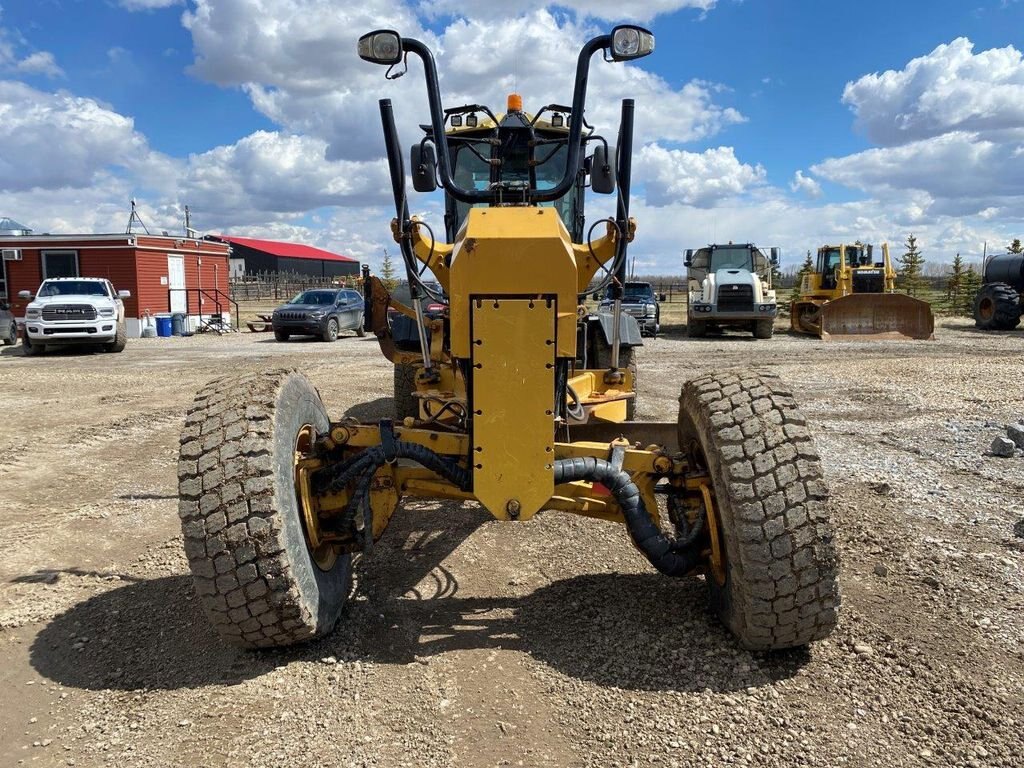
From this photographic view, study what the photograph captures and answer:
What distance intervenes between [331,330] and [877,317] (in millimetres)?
15427

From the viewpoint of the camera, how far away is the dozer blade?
2098cm

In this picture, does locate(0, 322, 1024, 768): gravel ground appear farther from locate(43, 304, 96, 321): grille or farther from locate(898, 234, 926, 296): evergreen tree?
locate(898, 234, 926, 296): evergreen tree

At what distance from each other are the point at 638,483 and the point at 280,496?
66.0 inches

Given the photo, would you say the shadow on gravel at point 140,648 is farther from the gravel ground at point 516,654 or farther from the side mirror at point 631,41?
the side mirror at point 631,41

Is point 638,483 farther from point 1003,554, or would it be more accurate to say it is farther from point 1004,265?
point 1004,265

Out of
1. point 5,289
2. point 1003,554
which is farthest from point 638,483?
point 5,289

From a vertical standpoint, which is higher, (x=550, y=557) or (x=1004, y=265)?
(x=1004, y=265)

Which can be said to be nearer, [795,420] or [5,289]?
[795,420]

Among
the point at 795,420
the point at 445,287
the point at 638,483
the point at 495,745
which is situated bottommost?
the point at 495,745

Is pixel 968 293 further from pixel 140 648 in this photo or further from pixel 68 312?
pixel 140 648

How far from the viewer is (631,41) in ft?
12.9

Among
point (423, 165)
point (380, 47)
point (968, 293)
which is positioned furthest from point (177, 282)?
point (968, 293)

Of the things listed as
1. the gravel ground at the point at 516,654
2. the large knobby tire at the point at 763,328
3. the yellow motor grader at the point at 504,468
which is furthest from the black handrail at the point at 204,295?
the yellow motor grader at the point at 504,468

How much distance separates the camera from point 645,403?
10.5m
